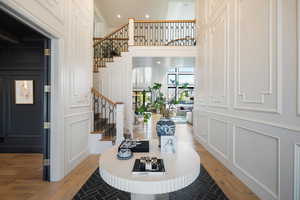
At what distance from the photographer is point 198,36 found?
185 inches

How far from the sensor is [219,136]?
3.14 m

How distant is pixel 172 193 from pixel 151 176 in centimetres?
116

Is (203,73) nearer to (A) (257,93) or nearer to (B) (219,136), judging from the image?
(B) (219,136)

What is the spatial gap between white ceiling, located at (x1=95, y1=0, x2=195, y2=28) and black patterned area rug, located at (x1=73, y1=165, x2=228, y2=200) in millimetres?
7210

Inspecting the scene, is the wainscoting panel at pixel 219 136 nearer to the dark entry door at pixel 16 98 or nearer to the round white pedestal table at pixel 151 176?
the round white pedestal table at pixel 151 176

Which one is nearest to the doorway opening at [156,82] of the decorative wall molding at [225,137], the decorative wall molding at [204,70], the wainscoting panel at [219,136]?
the decorative wall molding at [204,70]

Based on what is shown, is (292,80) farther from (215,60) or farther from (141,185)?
(215,60)

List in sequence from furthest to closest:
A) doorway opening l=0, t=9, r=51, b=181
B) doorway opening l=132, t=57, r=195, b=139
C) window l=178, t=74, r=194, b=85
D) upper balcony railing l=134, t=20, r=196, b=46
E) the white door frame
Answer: window l=178, t=74, r=194, b=85, doorway opening l=132, t=57, r=195, b=139, upper balcony railing l=134, t=20, r=196, b=46, doorway opening l=0, t=9, r=51, b=181, the white door frame

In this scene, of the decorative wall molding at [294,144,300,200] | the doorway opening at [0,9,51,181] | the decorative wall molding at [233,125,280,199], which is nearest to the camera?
the decorative wall molding at [294,144,300,200]

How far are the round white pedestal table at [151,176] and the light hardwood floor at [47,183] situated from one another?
110cm

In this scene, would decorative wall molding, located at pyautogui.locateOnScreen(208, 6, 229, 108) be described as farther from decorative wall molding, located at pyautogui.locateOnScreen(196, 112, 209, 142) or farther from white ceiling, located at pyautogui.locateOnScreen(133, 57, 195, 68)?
white ceiling, located at pyautogui.locateOnScreen(133, 57, 195, 68)

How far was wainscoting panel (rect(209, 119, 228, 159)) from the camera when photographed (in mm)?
2879

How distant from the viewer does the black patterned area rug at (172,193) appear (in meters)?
1.99

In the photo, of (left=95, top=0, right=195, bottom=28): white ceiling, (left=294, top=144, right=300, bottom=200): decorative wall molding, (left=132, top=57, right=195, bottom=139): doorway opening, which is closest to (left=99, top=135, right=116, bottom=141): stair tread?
(left=132, top=57, right=195, bottom=139): doorway opening
